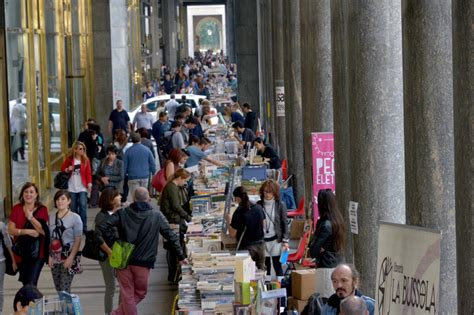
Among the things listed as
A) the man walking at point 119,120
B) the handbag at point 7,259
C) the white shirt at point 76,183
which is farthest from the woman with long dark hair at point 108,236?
the man walking at point 119,120

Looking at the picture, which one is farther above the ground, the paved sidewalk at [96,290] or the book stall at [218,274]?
the book stall at [218,274]

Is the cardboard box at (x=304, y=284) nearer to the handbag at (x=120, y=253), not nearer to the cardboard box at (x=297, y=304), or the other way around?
the cardboard box at (x=297, y=304)

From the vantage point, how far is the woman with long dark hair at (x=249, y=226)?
1567 cm

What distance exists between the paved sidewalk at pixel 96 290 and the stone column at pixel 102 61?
19.3 meters

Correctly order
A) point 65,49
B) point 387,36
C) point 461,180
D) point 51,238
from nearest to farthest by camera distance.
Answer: point 461,180 < point 387,36 < point 51,238 < point 65,49

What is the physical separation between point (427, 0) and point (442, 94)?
637 mm

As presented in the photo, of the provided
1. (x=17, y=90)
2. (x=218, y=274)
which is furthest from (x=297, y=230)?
(x=218, y=274)

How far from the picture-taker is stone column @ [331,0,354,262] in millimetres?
14555

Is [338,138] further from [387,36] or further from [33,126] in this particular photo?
[33,126]

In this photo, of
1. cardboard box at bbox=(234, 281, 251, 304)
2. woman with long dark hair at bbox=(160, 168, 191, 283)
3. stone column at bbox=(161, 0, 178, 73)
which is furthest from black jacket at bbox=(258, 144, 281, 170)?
stone column at bbox=(161, 0, 178, 73)

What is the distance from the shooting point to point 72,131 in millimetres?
33406

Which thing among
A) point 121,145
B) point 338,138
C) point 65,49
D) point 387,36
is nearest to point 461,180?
point 387,36

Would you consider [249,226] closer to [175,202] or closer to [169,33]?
[175,202]

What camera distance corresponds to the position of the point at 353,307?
875cm
